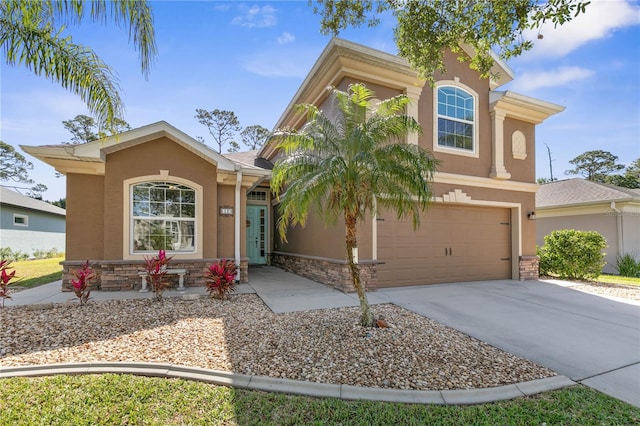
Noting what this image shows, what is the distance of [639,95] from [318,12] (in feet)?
38.2

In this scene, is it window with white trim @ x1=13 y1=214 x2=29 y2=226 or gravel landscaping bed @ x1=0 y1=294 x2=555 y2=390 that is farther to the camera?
window with white trim @ x1=13 y1=214 x2=29 y2=226

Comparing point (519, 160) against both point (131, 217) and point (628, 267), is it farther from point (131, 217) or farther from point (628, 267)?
point (131, 217)

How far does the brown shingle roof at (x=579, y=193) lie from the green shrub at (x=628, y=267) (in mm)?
2567

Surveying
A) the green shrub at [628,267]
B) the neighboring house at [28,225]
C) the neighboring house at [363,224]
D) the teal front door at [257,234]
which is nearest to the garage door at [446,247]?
the neighboring house at [363,224]

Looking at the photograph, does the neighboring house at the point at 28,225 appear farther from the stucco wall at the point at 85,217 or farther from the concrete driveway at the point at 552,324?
the concrete driveway at the point at 552,324

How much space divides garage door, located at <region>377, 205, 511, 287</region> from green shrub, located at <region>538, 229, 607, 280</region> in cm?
199

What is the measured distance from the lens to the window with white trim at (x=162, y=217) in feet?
27.5

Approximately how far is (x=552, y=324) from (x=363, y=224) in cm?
444

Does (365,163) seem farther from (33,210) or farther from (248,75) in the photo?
(33,210)

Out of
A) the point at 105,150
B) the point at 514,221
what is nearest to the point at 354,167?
the point at 105,150

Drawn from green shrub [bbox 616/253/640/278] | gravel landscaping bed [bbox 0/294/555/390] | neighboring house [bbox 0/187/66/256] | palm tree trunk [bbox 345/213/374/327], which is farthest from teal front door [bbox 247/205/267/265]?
green shrub [bbox 616/253/640/278]

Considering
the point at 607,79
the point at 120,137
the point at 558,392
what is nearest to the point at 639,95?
the point at 607,79

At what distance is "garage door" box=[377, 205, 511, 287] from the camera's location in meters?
8.82

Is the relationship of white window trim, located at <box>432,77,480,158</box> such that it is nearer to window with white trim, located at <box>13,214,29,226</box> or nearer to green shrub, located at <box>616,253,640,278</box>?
green shrub, located at <box>616,253,640,278</box>
